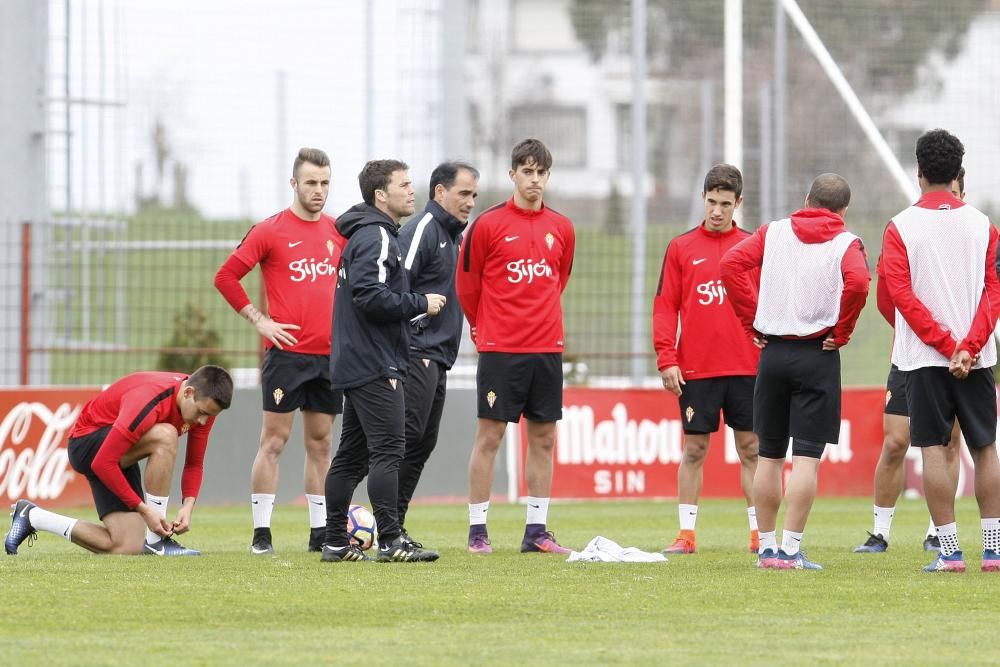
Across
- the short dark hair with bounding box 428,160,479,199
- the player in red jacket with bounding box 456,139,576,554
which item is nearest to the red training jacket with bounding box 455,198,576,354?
the player in red jacket with bounding box 456,139,576,554

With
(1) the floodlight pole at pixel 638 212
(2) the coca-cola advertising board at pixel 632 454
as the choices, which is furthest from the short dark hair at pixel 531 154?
(1) the floodlight pole at pixel 638 212

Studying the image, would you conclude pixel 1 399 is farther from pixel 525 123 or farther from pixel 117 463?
pixel 525 123

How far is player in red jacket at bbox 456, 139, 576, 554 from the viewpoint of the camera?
942 centimetres

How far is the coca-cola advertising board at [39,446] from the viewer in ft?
45.4

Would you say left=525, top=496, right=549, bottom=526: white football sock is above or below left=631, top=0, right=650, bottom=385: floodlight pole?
below

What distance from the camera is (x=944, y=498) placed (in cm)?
791

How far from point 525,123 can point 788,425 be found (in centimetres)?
3087

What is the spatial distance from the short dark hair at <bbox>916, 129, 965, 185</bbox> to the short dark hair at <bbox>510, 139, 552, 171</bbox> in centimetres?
223

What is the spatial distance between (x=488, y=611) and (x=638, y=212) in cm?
1153

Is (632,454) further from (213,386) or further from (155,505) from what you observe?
(213,386)

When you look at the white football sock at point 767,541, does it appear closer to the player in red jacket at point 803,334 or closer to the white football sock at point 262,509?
the player in red jacket at point 803,334

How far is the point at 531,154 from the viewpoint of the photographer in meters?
9.27

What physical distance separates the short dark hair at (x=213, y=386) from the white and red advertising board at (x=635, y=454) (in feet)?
20.6

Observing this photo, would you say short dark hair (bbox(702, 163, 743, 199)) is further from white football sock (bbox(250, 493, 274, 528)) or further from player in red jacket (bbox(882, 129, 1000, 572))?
white football sock (bbox(250, 493, 274, 528))
